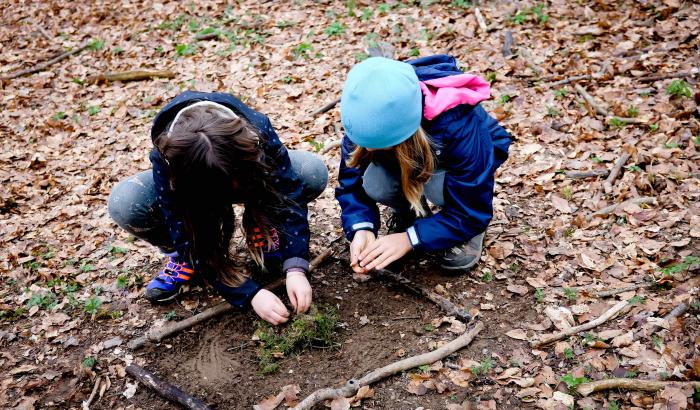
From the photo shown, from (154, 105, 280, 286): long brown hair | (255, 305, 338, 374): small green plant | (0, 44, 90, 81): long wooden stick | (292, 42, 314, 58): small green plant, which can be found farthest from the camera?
(0, 44, 90, 81): long wooden stick

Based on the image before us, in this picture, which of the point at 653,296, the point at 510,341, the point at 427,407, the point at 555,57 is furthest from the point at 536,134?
the point at 427,407

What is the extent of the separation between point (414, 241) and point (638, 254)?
4.84 ft

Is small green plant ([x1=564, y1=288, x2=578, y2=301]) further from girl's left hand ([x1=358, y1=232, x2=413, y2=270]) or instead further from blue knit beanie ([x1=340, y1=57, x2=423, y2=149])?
blue knit beanie ([x1=340, y1=57, x2=423, y2=149])

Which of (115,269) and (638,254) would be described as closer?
(638,254)

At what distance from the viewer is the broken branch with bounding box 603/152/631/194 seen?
3.87m

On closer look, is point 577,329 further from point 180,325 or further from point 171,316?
point 171,316

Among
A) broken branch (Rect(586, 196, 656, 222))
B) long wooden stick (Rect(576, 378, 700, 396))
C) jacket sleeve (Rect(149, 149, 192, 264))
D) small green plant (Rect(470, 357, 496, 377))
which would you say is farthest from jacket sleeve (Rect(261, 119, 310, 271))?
broken branch (Rect(586, 196, 656, 222))

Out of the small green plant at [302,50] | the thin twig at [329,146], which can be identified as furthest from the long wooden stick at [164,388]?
the small green plant at [302,50]

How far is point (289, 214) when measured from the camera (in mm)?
3008

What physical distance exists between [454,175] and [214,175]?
51.5 inches

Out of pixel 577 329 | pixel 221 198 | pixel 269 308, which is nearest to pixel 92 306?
pixel 269 308

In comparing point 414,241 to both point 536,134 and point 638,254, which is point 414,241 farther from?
point 536,134

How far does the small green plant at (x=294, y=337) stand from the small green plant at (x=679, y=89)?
12.1ft

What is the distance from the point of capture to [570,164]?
13.8 feet
